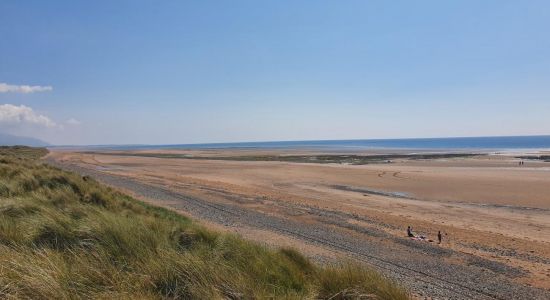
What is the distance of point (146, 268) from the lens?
4656 millimetres

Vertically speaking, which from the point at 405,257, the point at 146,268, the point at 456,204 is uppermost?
the point at 146,268

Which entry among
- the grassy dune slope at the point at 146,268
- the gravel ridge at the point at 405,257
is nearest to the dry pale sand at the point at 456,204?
the gravel ridge at the point at 405,257

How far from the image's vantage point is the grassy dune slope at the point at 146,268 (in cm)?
403

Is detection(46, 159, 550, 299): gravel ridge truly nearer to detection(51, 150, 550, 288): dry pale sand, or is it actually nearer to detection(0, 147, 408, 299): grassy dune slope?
detection(51, 150, 550, 288): dry pale sand

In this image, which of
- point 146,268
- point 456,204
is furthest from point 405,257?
point 456,204

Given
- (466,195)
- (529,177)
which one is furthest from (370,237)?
(529,177)

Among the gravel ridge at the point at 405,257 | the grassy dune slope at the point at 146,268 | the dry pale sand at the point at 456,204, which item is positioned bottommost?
the dry pale sand at the point at 456,204

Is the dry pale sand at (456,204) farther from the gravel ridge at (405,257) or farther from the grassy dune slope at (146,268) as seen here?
the grassy dune slope at (146,268)

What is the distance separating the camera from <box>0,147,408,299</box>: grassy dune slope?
13.2 ft

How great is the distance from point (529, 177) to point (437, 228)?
24853 mm

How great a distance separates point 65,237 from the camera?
19.5 feet

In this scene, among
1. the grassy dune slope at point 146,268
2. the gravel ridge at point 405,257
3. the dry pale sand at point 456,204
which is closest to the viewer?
the grassy dune slope at point 146,268

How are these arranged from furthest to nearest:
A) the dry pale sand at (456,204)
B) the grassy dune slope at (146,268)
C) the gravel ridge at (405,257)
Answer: the dry pale sand at (456,204), the gravel ridge at (405,257), the grassy dune slope at (146,268)

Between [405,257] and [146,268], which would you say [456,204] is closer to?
[405,257]
